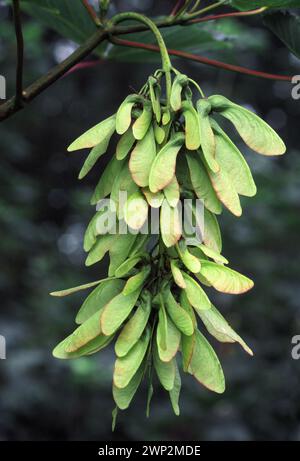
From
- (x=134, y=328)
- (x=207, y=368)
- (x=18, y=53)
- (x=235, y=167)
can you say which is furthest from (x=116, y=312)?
(x=18, y=53)

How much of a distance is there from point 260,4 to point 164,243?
50cm

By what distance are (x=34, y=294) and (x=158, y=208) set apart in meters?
3.86

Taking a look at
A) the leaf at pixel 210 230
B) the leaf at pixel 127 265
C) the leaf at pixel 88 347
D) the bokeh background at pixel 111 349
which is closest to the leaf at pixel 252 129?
the leaf at pixel 210 230

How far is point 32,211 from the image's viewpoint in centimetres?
493

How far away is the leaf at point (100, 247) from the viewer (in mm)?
895

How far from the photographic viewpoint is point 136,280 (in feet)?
2.78

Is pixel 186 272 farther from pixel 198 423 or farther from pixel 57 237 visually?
pixel 57 237

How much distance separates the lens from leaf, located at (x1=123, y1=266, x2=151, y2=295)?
33.0 inches

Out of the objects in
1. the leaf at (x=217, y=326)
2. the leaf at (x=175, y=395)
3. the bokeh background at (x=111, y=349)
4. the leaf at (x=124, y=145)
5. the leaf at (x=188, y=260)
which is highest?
the bokeh background at (x=111, y=349)

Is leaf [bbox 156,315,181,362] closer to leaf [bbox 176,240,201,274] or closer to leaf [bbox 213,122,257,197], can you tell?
leaf [bbox 176,240,201,274]

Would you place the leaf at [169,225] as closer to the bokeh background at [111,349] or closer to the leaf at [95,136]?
the leaf at [95,136]

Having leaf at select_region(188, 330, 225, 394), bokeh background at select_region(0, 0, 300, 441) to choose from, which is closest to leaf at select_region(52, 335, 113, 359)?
leaf at select_region(188, 330, 225, 394)

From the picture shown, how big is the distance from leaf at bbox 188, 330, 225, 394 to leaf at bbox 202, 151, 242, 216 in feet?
0.53
